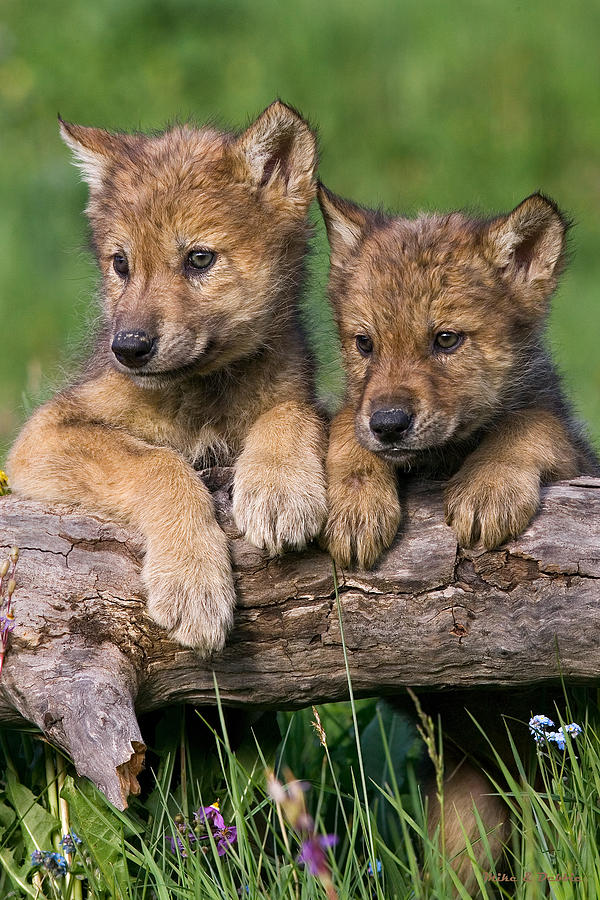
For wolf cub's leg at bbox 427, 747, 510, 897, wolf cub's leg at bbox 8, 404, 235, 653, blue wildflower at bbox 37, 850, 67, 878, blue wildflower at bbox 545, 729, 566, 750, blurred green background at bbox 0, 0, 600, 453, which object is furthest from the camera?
blurred green background at bbox 0, 0, 600, 453

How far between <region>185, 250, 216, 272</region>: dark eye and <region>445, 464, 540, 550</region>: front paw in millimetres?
1156

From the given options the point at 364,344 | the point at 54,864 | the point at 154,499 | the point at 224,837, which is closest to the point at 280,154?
the point at 364,344

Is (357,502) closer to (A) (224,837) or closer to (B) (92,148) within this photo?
(A) (224,837)

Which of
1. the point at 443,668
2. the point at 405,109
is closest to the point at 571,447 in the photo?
the point at 443,668

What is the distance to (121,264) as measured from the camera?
4.12 m

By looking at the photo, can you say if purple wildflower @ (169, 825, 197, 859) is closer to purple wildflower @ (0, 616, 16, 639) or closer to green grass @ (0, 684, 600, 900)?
green grass @ (0, 684, 600, 900)

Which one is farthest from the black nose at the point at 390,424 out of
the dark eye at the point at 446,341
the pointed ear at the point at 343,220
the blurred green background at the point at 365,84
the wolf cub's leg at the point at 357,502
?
the blurred green background at the point at 365,84

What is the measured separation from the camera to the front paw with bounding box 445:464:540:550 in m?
3.42

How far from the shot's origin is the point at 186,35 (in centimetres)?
1121

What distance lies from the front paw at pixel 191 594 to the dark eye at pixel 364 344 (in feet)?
3.07

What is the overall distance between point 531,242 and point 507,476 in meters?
0.99

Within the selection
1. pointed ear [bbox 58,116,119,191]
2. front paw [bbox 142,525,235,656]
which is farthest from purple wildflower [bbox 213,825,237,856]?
pointed ear [bbox 58,116,119,191]

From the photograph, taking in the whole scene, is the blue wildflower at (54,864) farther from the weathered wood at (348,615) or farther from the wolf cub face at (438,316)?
the wolf cub face at (438,316)

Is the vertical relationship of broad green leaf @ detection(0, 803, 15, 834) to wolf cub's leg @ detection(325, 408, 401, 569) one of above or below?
below
